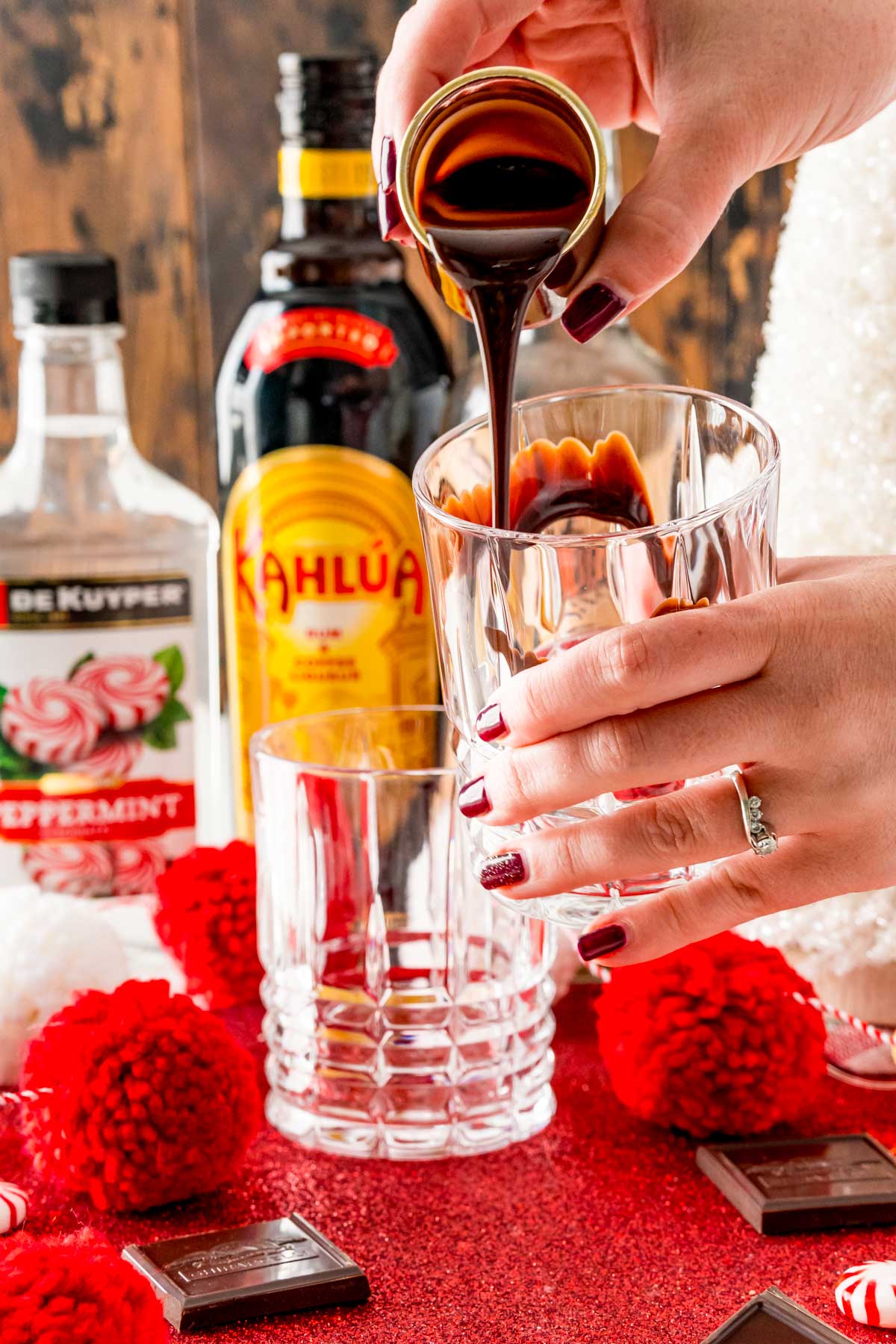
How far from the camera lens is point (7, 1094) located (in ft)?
2.71

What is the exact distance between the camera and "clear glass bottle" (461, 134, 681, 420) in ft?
4.05

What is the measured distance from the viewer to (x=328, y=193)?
47.1 inches

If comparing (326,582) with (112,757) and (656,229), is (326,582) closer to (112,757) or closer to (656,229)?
(112,757)

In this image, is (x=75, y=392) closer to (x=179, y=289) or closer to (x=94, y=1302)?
(x=179, y=289)

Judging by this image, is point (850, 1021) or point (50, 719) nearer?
point (850, 1021)

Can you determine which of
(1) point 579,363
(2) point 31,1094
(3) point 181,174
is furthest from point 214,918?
(3) point 181,174

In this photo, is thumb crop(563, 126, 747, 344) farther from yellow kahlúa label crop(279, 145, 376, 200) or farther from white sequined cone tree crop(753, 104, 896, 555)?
yellow kahlúa label crop(279, 145, 376, 200)

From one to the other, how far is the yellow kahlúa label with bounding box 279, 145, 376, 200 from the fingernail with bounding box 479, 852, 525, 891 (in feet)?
2.29

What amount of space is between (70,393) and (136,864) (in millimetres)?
365

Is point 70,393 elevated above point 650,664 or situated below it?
above

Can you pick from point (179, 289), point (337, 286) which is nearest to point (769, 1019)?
point (337, 286)

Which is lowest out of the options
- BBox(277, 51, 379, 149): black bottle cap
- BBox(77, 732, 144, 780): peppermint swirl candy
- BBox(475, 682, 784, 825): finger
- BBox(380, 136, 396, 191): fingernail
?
BBox(77, 732, 144, 780): peppermint swirl candy

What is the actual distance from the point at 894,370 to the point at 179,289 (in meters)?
0.86

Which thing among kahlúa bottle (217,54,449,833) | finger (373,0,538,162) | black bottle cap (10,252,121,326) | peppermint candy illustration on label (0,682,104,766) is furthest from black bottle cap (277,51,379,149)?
peppermint candy illustration on label (0,682,104,766)
